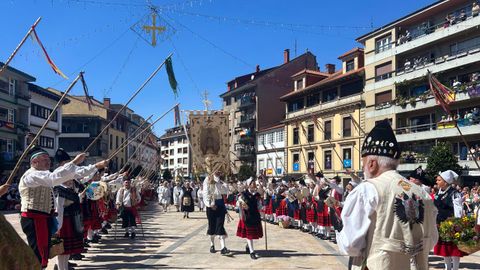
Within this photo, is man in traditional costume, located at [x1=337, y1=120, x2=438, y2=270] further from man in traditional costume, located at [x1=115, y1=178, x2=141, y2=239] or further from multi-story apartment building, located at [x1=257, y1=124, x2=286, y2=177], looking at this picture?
multi-story apartment building, located at [x1=257, y1=124, x2=286, y2=177]

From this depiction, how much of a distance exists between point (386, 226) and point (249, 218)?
7.75 m

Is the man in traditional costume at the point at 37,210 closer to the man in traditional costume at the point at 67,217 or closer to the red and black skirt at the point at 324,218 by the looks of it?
the man in traditional costume at the point at 67,217

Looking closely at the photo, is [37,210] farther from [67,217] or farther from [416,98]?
[416,98]

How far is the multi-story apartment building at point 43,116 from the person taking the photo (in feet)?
147

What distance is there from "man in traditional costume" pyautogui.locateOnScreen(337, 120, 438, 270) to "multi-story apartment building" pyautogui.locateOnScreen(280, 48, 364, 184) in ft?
105

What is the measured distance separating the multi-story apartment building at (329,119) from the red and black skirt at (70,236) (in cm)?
2800

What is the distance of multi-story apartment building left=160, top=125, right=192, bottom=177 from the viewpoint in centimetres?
9544

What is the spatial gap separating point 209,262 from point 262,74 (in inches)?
2056

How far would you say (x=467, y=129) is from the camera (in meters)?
29.1

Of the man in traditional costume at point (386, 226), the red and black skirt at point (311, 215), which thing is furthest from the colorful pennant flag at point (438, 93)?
the man in traditional costume at point (386, 226)

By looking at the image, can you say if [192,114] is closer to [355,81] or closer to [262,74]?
[355,81]

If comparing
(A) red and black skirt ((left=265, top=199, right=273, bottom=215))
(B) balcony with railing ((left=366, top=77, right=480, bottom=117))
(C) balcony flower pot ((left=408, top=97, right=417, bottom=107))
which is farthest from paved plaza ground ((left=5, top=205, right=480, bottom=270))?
(C) balcony flower pot ((left=408, top=97, right=417, bottom=107))

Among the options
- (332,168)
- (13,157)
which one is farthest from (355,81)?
(13,157)

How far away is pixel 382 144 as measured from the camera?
4391 mm
